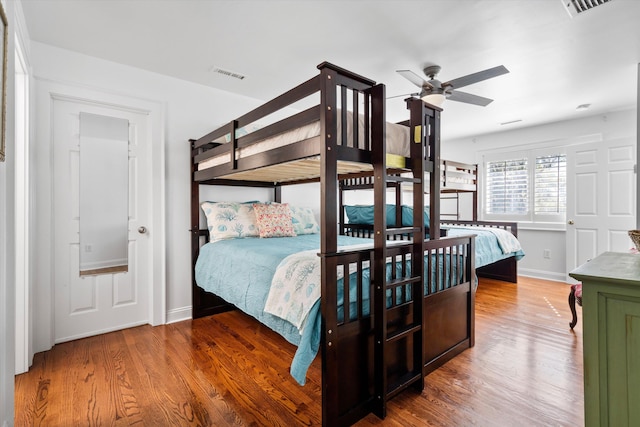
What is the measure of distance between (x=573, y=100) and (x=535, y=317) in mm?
2634

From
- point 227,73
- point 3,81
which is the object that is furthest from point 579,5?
point 3,81

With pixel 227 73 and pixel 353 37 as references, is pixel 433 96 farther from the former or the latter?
pixel 227 73

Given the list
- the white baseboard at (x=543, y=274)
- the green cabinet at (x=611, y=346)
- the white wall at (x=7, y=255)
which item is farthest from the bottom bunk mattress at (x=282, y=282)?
the white baseboard at (x=543, y=274)

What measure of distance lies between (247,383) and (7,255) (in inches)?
54.6

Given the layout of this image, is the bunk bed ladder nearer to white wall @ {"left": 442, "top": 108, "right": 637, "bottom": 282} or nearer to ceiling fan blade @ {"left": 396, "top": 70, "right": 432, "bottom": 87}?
ceiling fan blade @ {"left": 396, "top": 70, "right": 432, "bottom": 87}

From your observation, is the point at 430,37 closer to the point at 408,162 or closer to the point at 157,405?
the point at 408,162

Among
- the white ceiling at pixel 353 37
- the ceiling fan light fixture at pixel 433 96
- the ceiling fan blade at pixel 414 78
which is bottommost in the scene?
the ceiling fan light fixture at pixel 433 96

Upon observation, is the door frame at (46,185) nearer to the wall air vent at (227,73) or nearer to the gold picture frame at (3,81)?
the wall air vent at (227,73)

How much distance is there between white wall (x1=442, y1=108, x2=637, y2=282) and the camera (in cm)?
422

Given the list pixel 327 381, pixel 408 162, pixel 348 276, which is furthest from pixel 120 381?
pixel 408 162

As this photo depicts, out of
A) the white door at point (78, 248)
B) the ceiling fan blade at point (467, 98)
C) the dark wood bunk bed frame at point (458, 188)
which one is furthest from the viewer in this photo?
the dark wood bunk bed frame at point (458, 188)

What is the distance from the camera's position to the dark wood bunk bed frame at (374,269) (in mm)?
1479

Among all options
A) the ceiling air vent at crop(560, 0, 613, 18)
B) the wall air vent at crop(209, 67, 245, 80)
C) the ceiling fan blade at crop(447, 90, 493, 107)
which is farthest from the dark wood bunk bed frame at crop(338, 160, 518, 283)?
the ceiling air vent at crop(560, 0, 613, 18)

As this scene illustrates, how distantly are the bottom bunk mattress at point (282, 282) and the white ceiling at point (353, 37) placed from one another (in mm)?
1564
